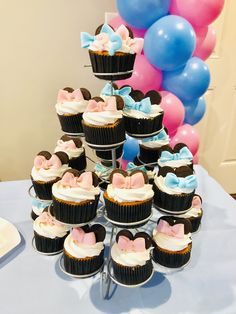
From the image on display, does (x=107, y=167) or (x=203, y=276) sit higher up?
(x=107, y=167)

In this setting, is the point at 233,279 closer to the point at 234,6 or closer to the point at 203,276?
the point at 203,276

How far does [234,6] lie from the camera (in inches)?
88.5

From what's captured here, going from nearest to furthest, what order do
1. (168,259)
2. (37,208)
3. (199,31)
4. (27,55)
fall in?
(168,259)
(37,208)
(199,31)
(27,55)

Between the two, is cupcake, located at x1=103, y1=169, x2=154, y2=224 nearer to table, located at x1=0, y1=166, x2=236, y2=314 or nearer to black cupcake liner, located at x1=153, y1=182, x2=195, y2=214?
black cupcake liner, located at x1=153, y1=182, x2=195, y2=214

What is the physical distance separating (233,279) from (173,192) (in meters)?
0.38

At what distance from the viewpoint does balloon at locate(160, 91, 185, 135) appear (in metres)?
1.62

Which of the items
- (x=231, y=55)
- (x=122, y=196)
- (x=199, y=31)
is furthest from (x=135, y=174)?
(x=231, y=55)

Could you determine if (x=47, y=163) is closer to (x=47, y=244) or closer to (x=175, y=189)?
(x=47, y=244)

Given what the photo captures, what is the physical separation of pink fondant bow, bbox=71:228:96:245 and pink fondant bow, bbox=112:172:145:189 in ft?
0.56

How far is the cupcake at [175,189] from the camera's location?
89 centimetres

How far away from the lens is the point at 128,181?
2.75 ft

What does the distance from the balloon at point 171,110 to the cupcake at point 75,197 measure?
0.87 m

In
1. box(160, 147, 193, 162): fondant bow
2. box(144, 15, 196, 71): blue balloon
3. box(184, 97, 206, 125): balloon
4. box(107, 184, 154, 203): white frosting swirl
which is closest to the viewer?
box(107, 184, 154, 203): white frosting swirl

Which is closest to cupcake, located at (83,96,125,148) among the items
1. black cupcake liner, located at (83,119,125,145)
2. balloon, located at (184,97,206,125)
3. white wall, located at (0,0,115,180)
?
black cupcake liner, located at (83,119,125,145)
